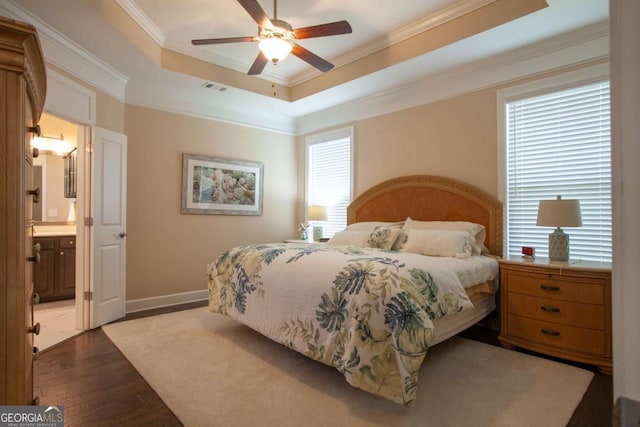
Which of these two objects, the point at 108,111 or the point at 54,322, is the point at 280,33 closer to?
the point at 108,111

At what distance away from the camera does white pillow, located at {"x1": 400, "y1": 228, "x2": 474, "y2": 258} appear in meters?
3.16

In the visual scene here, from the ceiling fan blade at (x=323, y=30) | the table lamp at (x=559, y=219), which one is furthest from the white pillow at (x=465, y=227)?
the ceiling fan blade at (x=323, y=30)

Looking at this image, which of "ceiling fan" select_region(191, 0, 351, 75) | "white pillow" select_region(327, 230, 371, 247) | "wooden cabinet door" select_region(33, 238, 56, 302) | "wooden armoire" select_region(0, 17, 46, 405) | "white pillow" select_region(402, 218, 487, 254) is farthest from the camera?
"wooden cabinet door" select_region(33, 238, 56, 302)

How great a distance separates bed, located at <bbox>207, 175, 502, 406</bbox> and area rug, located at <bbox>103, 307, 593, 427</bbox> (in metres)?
0.21

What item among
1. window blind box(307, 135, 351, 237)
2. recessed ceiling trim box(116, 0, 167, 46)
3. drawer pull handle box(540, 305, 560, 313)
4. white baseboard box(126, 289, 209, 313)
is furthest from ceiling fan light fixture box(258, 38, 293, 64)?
white baseboard box(126, 289, 209, 313)

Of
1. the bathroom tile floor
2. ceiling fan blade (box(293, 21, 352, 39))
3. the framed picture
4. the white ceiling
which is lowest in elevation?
the bathroom tile floor

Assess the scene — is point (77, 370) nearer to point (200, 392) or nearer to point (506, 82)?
point (200, 392)

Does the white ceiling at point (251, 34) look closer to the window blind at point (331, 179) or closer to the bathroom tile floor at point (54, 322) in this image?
the window blind at point (331, 179)

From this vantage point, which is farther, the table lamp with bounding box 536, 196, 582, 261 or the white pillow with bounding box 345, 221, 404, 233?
the white pillow with bounding box 345, 221, 404, 233

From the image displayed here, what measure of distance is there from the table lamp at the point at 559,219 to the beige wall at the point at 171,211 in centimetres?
393

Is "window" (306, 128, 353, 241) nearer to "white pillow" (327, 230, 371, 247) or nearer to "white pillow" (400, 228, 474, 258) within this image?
"white pillow" (327, 230, 371, 247)

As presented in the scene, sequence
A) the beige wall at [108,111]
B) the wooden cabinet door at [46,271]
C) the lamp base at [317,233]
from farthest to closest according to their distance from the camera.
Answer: the lamp base at [317,233], the wooden cabinet door at [46,271], the beige wall at [108,111]

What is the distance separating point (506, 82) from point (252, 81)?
3.05 metres

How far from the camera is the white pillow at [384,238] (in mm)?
3633
